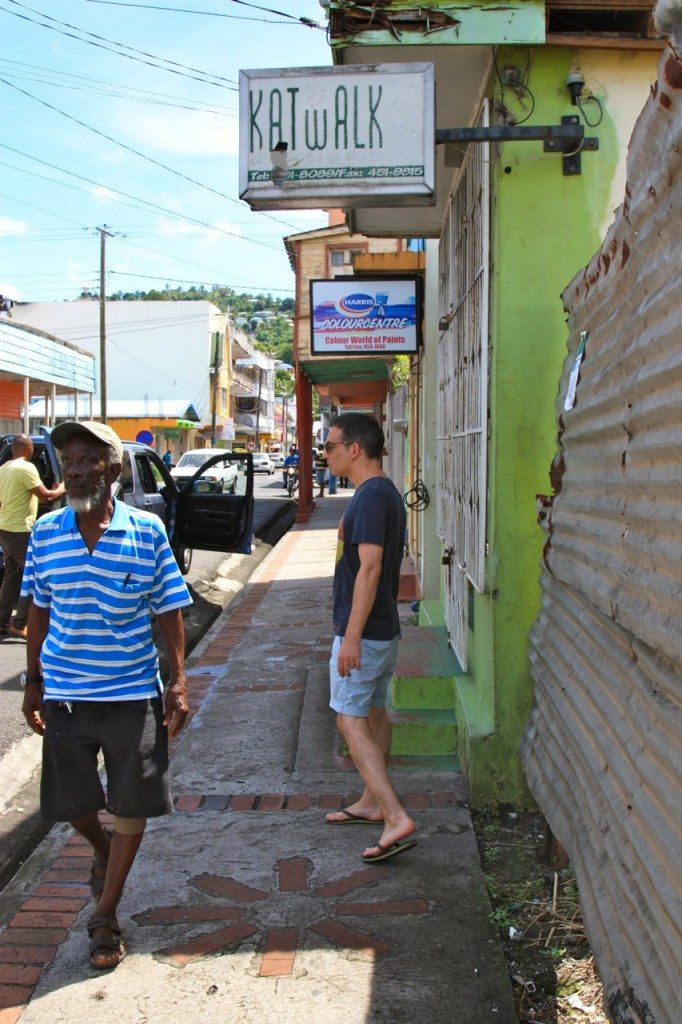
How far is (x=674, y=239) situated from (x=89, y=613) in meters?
2.15

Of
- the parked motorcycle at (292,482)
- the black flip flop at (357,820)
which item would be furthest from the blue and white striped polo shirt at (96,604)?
the parked motorcycle at (292,482)

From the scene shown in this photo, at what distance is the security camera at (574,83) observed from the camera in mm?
4422

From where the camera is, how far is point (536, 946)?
3.46m

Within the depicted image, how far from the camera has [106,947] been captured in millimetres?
3318

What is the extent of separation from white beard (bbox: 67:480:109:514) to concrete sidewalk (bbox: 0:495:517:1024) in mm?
1562

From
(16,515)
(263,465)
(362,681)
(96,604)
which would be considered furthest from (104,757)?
(263,465)

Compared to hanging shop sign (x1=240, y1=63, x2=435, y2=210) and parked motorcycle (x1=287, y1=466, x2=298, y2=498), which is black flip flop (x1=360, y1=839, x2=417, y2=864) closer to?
hanging shop sign (x1=240, y1=63, x2=435, y2=210)

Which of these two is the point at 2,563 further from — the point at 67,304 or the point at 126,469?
the point at 67,304

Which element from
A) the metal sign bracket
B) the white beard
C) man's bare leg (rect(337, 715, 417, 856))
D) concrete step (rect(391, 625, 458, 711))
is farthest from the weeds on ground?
the metal sign bracket

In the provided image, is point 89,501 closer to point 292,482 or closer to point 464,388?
point 464,388

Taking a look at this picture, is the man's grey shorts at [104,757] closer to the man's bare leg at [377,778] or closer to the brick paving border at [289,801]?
the man's bare leg at [377,778]

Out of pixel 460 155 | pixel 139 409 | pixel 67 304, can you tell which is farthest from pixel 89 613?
pixel 67 304

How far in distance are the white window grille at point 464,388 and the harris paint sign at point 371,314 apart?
78.7 inches

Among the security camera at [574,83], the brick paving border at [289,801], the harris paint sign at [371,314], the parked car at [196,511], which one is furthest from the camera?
the parked car at [196,511]
